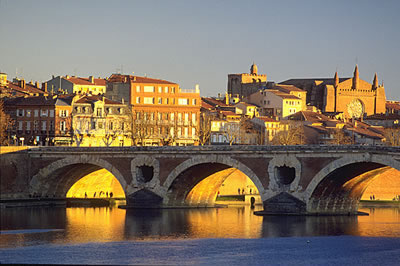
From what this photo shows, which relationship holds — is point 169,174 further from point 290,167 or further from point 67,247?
point 67,247

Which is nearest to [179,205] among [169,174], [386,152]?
[169,174]

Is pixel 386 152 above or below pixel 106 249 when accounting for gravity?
above

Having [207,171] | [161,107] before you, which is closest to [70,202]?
[207,171]

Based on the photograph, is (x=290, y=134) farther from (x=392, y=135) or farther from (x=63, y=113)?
(x=63, y=113)

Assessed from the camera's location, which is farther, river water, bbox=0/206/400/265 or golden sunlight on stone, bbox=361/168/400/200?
golden sunlight on stone, bbox=361/168/400/200

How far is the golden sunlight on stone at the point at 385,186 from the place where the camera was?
109500 millimetres

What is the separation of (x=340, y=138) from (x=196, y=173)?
195ft

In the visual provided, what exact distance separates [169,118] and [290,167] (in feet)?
137

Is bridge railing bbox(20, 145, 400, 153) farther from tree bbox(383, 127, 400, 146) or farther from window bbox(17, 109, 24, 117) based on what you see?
tree bbox(383, 127, 400, 146)

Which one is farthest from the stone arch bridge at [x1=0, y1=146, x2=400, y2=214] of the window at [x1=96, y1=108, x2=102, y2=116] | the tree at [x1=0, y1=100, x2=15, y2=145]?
the window at [x1=96, y1=108, x2=102, y2=116]

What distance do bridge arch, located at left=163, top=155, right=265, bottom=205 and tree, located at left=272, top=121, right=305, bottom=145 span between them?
4353 centimetres

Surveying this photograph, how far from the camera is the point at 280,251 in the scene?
225 ft

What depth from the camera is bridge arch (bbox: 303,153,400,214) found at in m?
80.6

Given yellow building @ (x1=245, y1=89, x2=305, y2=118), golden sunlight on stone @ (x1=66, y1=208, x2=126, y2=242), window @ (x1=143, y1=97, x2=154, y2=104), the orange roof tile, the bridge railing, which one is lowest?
golden sunlight on stone @ (x1=66, y1=208, x2=126, y2=242)
